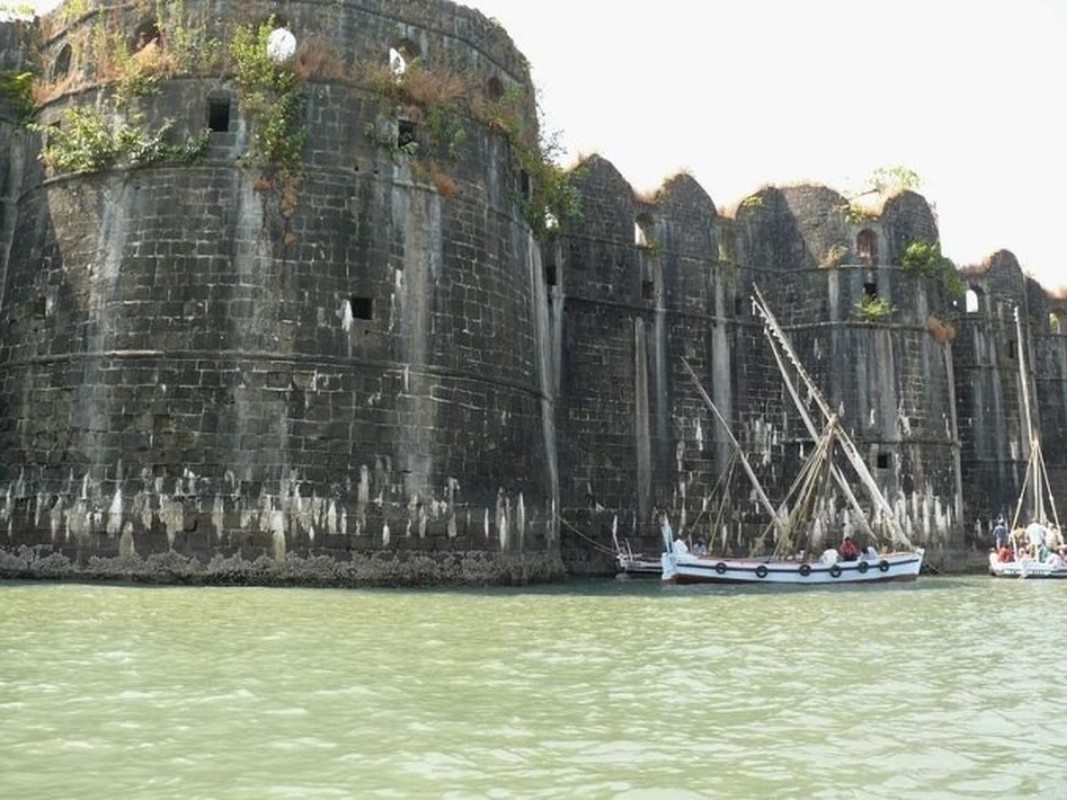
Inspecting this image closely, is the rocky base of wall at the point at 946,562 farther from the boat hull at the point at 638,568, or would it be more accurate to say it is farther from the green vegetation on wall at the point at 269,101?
the green vegetation on wall at the point at 269,101

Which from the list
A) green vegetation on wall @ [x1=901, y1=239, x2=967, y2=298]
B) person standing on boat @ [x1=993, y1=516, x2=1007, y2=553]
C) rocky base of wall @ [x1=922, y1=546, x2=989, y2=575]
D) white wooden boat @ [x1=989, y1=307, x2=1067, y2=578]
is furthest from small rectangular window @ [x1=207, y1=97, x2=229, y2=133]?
person standing on boat @ [x1=993, y1=516, x2=1007, y2=553]

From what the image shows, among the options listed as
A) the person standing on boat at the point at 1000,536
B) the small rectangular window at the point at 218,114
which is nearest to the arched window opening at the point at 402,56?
the small rectangular window at the point at 218,114

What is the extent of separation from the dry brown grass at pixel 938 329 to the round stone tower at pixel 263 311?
14083mm

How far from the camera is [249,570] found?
15.7 m

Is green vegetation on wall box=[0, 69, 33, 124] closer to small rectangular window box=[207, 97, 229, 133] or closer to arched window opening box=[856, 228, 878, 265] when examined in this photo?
small rectangular window box=[207, 97, 229, 133]

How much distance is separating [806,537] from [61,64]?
19.6 meters

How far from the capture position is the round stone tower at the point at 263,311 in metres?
16.1

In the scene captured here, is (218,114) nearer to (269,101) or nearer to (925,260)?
(269,101)

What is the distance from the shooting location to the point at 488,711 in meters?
7.08

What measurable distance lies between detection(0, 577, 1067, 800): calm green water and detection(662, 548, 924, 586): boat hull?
28.3 ft

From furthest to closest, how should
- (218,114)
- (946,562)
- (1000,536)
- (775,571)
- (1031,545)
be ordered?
(1000,536) → (946,562) → (1031,545) → (775,571) → (218,114)

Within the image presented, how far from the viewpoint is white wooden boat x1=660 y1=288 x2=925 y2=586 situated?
22.1 meters

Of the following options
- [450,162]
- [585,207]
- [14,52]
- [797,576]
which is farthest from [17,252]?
[797,576]

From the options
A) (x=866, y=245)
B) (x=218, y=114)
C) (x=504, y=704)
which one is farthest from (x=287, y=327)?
(x=866, y=245)
